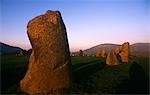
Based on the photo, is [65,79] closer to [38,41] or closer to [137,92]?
[38,41]

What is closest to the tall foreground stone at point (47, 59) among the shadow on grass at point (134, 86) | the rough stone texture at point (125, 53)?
the shadow on grass at point (134, 86)

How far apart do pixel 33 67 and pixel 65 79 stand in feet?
6.74

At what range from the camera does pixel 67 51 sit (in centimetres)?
1445

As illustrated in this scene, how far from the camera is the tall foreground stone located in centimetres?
1346

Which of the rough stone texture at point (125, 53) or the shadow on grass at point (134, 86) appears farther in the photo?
the rough stone texture at point (125, 53)

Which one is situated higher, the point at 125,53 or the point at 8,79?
the point at 125,53

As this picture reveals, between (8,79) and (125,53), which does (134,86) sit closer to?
(8,79)

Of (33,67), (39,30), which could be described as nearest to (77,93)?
(33,67)

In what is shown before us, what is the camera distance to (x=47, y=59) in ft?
44.6

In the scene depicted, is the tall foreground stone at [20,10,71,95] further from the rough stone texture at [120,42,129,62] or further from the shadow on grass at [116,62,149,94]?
the rough stone texture at [120,42,129,62]

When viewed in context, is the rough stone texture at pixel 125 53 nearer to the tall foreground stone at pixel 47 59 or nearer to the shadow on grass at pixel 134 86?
the shadow on grass at pixel 134 86

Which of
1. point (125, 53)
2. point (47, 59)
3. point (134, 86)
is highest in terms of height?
point (125, 53)

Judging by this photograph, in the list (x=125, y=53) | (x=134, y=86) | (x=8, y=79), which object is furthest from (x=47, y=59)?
(x=125, y=53)

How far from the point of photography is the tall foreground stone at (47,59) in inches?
530
